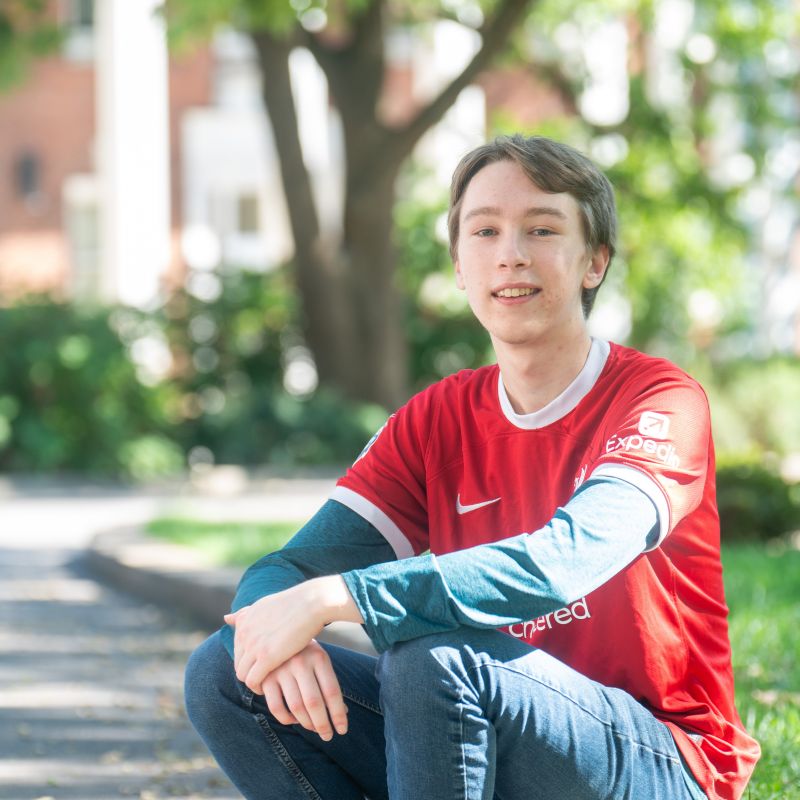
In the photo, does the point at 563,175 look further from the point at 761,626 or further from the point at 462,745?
the point at 761,626

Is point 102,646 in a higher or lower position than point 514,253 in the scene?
lower

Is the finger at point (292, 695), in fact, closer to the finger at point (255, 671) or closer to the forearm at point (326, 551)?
the finger at point (255, 671)

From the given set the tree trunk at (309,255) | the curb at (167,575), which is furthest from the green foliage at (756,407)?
the curb at (167,575)

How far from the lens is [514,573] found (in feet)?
7.89

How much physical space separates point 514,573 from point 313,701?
0.47m

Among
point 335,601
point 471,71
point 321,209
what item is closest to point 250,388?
point 321,209

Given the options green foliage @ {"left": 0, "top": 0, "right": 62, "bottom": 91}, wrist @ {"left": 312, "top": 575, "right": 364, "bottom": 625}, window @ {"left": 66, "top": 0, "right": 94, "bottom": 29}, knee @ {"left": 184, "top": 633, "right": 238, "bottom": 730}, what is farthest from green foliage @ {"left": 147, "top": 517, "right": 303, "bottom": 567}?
window @ {"left": 66, "top": 0, "right": 94, "bottom": 29}

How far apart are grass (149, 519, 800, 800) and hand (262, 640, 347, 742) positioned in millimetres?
1095

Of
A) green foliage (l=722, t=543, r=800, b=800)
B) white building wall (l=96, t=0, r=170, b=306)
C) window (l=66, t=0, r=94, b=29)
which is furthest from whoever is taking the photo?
window (l=66, t=0, r=94, b=29)

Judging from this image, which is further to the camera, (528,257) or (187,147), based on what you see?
(187,147)

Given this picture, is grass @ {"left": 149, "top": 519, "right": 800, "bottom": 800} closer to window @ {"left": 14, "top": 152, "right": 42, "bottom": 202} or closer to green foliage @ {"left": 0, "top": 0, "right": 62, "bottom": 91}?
green foliage @ {"left": 0, "top": 0, "right": 62, "bottom": 91}

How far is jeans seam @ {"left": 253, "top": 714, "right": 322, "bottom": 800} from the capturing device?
2803mm

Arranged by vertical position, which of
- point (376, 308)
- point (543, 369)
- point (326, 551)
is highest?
point (543, 369)

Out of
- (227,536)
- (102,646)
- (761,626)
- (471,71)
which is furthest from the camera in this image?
(471,71)
